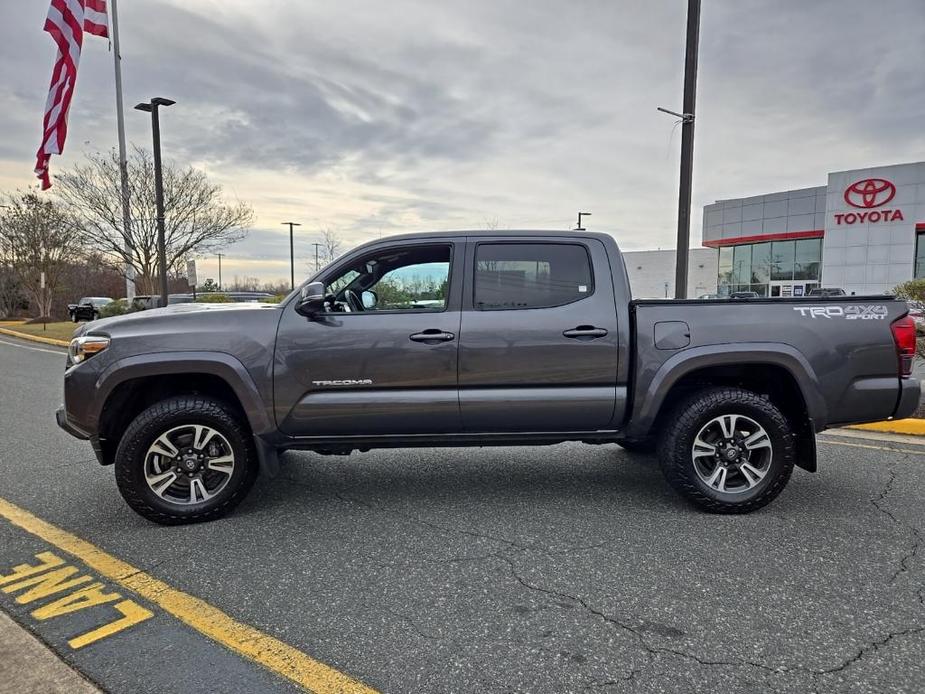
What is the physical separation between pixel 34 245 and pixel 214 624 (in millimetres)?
38000

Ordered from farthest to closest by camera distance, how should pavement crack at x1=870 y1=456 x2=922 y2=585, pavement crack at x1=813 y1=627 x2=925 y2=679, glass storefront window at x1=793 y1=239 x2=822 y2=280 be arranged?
glass storefront window at x1=793 y1=239 x2=822 y2=280
pavement crack at x1=870 y1=456 x2=922 y2=585
pavement crack at x1=813 y1=627 x2=925 y2=679

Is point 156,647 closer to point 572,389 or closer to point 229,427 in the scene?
point 229,427

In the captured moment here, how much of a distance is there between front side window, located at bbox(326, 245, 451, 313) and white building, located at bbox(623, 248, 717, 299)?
4854 centimetres

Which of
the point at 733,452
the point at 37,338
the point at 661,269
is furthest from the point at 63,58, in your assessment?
the point at 661,269

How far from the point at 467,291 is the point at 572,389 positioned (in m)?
0.95

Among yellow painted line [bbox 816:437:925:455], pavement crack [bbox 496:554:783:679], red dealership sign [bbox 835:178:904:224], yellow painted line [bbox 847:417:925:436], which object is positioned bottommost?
pavement crack [bbox 496:554:783:679]

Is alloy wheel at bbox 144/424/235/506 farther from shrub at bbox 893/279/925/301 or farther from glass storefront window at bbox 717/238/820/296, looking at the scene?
glass storefront window at bbox 717/238/820/296

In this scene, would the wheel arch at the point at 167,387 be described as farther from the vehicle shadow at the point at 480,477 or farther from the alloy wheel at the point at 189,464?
the vehicle shadow at the point at 480,477

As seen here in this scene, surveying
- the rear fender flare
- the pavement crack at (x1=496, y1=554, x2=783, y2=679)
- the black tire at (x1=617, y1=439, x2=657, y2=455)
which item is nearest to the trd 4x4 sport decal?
the rear fender flare

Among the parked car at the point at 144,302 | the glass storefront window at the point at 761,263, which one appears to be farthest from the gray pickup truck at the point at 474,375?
the glass storefront window at the point at 761,263

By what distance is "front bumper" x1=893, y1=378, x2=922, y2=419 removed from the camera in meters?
4.00

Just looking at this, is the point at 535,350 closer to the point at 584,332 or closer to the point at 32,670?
the point at 584,332

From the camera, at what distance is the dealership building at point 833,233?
28.8m

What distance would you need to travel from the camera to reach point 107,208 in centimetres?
1984
